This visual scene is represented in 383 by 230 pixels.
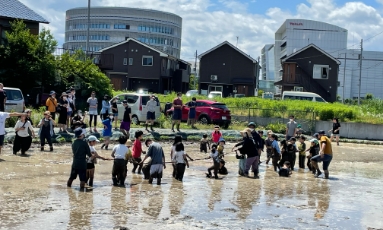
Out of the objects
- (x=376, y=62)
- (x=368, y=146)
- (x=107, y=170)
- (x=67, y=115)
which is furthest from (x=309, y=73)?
(x=376, y=62)

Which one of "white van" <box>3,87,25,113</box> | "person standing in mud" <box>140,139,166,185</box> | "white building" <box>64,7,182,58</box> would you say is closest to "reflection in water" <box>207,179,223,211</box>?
"person standing in mud" <box>140,139,166,185</box>

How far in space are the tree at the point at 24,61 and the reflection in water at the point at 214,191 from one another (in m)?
21.6

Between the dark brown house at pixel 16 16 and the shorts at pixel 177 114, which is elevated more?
the dark brown house at pixel 16 16

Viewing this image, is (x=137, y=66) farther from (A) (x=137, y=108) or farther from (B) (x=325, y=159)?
(B) (x=325, y=159)

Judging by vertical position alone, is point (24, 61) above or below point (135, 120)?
above

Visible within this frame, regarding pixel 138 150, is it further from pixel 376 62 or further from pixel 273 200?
pixel 376 62

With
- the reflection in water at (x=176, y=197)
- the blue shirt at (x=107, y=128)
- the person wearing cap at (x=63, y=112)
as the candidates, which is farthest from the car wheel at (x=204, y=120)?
the reflection in water at (x=176, y=197)

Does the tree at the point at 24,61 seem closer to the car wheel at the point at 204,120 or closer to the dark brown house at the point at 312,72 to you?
the car wheel at the point at 204,120

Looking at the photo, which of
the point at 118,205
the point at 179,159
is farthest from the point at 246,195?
the point at 118,205

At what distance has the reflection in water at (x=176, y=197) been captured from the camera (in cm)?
1177

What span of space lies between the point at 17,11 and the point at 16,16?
0.83 metres

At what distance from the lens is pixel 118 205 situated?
11.8m

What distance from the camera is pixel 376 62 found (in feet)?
382

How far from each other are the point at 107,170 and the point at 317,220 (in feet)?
24.1
